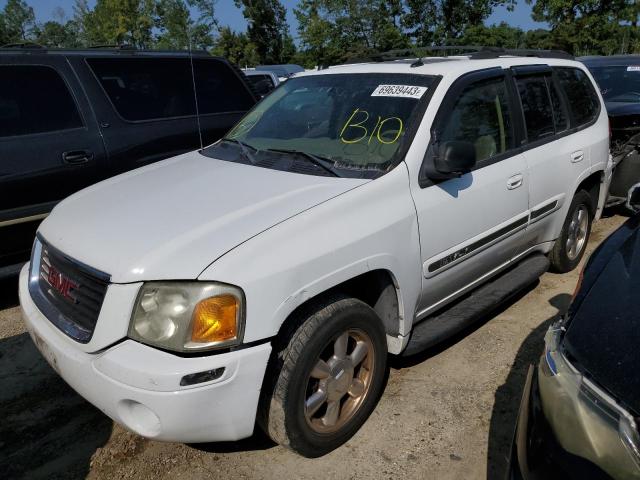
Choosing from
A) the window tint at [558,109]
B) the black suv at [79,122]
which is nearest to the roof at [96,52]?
the black suv at [79,122]

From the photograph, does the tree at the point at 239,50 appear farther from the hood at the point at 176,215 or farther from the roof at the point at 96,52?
the hood at the point at 176,215

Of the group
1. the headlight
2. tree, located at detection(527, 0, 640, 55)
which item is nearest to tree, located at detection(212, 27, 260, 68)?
tree, located at detection(527, 0, 640, 55)

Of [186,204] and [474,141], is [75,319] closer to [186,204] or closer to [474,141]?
[186,204]

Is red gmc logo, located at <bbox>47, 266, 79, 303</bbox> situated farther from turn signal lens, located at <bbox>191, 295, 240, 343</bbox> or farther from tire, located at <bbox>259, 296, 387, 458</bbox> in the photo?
tire, located at <bbox>259, 296, 387, 458</bbox>

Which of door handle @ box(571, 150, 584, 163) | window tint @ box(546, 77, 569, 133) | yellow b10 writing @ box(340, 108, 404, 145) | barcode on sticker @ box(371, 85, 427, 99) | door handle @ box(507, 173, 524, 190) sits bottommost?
door handle @ box(571, 150, 584, 163)

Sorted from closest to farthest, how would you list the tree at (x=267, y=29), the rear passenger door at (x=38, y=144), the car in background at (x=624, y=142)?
the rear passenger door at (x=38, y=144)
the car in background at (x=624, y=142)
the tree at (x=267, y=29)

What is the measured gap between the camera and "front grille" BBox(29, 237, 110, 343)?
7.54 ft

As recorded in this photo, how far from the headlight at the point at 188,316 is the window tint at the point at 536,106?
2.56 metres

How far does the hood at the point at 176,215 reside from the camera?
2.23 meters

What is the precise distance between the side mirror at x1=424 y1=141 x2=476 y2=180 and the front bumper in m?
1.34

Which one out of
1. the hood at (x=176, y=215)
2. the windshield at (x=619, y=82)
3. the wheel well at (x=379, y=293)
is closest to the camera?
the hood at (x=176, y=215)

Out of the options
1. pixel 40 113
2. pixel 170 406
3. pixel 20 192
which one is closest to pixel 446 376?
pixel 170 406

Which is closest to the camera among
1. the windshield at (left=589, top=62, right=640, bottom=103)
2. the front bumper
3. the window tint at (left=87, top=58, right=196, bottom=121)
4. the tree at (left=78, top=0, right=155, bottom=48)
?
the front bumper

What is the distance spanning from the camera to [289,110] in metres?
3.67
